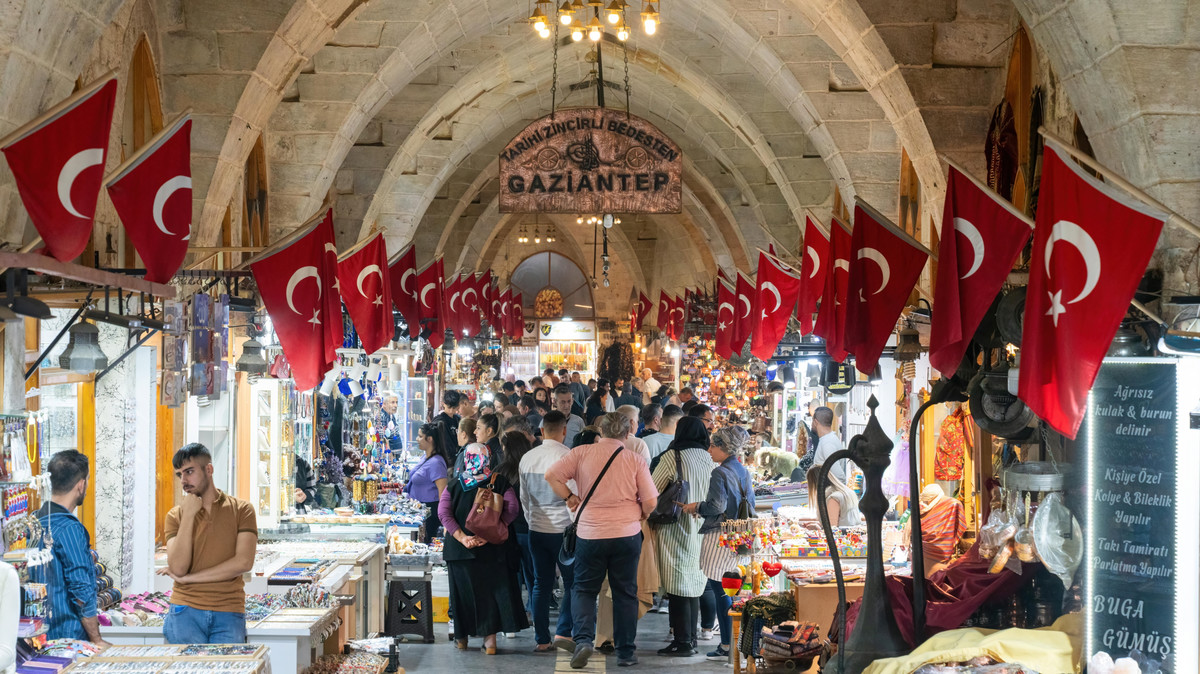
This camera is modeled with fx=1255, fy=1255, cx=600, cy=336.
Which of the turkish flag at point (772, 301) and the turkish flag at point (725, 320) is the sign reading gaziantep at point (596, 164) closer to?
the turkish flag at point (772, 301)

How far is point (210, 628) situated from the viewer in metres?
5.73

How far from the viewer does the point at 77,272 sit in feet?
Answer: 14.5

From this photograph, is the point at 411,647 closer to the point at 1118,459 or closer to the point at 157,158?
the point at 157,158

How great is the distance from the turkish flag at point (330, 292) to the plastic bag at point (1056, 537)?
400 centimetres

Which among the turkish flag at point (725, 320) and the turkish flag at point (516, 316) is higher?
the turkish flag at point (516, 316)

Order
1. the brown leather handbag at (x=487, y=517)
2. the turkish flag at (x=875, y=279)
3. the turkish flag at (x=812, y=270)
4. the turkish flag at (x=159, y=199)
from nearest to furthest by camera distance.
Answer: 1. the turkish flag at (x=159, y=199)
2. the turkish flag at (x=875, y=279)
3. the brown leather handbag at (x=487, y=517)
4. the turkish flag at (x=812, y=270)

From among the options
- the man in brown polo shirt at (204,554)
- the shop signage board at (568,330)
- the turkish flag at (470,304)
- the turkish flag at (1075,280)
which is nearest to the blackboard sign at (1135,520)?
the turkish flag at (1075,280)

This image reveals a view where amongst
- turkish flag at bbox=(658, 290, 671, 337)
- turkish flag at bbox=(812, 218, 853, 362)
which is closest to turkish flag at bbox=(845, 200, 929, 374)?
turkish flag at bbox=(812, 218, 853, 362)

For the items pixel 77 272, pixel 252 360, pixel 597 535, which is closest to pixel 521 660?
pixel 597 535

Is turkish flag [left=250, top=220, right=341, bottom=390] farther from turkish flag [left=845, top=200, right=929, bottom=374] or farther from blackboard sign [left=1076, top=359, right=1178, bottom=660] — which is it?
blackboard sign [left=1076, top=359, right=1178, bottom=660]

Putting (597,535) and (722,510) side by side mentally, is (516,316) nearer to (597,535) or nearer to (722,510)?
(722,510)

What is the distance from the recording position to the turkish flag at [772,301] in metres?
10.6

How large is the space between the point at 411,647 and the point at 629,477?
2.03 metres

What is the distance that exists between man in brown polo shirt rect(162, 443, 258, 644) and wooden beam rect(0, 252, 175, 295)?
76 cm
